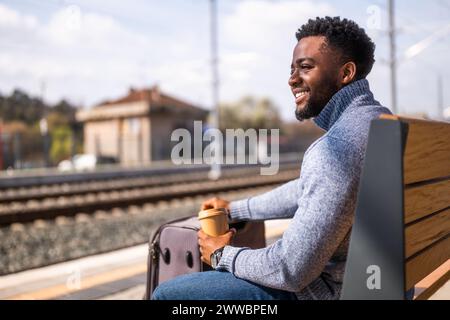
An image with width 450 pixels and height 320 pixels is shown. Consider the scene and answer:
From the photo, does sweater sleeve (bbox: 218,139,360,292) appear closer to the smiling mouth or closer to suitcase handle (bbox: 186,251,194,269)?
the smiling mouth

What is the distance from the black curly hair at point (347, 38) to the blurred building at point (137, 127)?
32.7 meters

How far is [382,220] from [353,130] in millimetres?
338

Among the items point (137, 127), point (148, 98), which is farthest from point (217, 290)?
point (148, 98)

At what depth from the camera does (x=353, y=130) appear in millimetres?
1518

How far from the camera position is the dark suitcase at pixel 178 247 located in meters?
2.32

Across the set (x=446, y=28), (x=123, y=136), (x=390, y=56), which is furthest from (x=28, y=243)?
(x=123, y=136)

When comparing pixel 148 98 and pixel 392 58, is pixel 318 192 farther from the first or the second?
pixel 148 98

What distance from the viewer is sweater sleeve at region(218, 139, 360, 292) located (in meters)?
1.40

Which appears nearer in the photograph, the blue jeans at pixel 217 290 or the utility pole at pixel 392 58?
the blue jeans at pixel 217 290

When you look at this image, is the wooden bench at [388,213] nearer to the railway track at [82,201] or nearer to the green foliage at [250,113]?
the railway track at [82,201]

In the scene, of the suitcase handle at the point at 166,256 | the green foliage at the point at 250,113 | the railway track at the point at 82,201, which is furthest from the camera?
the green foliage at the point at 250,113

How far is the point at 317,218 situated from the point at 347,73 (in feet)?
1.97

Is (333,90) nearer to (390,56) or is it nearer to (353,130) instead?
(353,130)

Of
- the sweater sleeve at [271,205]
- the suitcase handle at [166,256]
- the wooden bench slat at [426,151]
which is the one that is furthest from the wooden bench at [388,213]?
the suitcase handle at [166,256]
